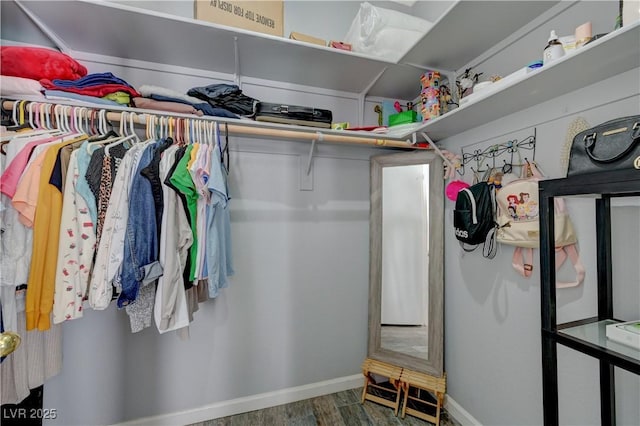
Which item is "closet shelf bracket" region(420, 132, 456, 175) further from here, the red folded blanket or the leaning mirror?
the red folded blanket

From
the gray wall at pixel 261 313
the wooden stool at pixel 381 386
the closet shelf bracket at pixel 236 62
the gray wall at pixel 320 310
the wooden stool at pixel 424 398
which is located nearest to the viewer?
the gray wall at pixel 320 310

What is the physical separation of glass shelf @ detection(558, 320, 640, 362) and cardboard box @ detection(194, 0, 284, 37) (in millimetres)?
1783

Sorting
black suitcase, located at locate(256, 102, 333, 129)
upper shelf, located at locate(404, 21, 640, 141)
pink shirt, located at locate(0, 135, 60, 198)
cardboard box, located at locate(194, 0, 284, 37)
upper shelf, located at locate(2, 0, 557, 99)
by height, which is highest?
cardboard box, located at locate(194, 0, 284, 37)

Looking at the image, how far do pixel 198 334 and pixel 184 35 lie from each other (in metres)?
1.66

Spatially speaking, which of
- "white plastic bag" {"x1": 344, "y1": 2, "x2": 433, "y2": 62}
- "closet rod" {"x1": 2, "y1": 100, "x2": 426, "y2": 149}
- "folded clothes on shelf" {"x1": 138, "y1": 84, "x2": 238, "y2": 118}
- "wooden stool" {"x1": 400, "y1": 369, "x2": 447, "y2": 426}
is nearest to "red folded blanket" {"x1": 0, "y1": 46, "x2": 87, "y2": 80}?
"closet rod" {"x1": 2, "y1": 100, "x2": 426, "y2": 149}

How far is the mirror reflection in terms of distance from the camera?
5.76 ft

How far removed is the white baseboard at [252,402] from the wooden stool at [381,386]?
123 mm

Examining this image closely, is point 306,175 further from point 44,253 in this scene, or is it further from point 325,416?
point 325,416

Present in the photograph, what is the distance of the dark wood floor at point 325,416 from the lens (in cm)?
159

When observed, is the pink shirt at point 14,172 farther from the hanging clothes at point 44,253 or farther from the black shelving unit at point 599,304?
the black shelving unit at point 599,304

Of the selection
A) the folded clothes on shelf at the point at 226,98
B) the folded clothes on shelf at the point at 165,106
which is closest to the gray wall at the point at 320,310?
the folded clothes on shelf at the point at 226,98

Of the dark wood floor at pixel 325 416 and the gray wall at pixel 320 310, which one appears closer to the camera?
the gray wall at pixel 320 310

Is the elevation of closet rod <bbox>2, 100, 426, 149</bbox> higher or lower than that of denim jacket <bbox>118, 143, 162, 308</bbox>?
higher

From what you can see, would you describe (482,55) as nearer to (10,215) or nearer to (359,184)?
(359,184)
